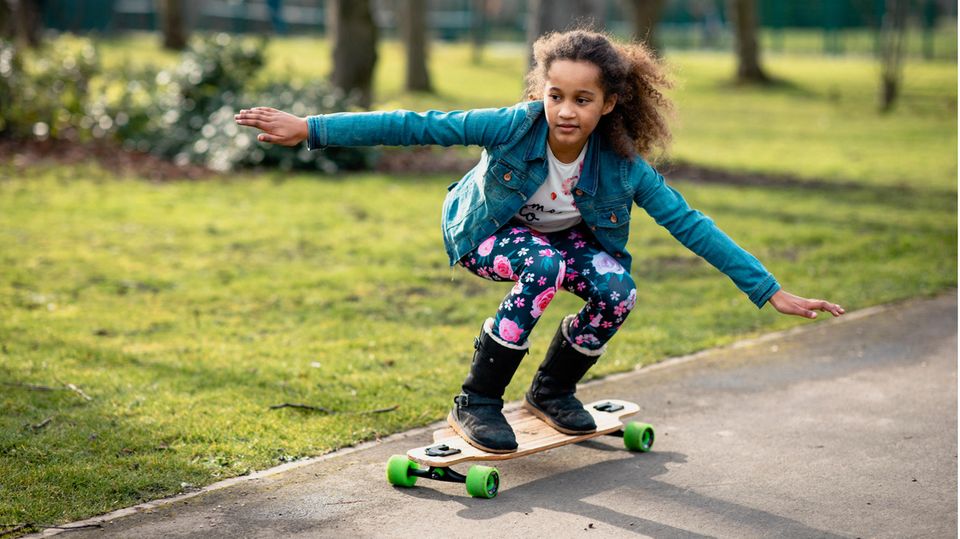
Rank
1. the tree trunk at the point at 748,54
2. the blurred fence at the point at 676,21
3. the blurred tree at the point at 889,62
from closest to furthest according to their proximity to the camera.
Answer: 1. the blurred tree at the point at 889,62
2. the tree trunk at the point at 748,54
3. the blurred fence at the point at 676,21

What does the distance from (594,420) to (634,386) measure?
964mm

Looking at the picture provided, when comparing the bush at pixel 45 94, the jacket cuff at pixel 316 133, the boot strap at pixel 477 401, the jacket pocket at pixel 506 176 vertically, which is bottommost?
the boot strap at pixel 477 401

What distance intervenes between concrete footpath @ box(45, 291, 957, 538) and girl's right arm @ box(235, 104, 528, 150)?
4.23 feet

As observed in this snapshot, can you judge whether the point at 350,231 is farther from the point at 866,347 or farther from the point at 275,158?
Answer: the point at 866,347

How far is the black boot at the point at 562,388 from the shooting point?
4.69m

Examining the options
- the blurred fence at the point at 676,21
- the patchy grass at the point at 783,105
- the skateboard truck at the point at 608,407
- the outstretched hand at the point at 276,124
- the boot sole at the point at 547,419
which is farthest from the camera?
the blurred fence at the point at 676,21

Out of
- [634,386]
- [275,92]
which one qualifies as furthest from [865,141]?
[634,386]

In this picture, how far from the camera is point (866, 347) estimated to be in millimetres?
6418

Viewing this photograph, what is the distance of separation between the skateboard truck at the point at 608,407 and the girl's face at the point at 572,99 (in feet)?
4.01

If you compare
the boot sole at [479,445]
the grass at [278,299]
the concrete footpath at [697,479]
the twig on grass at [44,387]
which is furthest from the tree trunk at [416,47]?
the boot sole at [479,445]

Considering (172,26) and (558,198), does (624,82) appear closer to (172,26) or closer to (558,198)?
(558,198)

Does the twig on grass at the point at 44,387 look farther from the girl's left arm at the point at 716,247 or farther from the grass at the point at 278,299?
the girl's left arm at the point at 716,247

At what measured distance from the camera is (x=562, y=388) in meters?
4.80

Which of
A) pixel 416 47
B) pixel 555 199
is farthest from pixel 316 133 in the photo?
pixel 416 47
